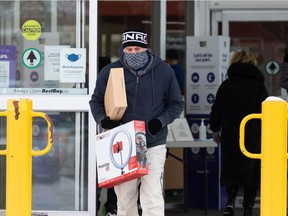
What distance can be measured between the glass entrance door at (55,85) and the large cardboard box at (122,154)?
1438mm

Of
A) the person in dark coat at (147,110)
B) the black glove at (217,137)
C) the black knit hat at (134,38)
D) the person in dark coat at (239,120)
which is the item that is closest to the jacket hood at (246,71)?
the person in dark coat at (239,120)

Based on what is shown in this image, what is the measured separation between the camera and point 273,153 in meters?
6.11

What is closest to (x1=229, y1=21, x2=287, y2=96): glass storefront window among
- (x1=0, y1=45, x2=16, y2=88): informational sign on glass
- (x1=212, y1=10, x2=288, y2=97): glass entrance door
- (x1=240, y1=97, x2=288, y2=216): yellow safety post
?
(x1=212, y1=10, x2=288, y2=97): glass entrance door

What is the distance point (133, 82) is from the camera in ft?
21.7

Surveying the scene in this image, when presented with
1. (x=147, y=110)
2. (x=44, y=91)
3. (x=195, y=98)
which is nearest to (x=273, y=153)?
(x=147, y=110)

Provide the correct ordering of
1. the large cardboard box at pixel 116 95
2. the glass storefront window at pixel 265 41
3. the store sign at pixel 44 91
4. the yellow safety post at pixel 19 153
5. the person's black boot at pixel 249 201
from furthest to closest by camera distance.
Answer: the glass storefront window at pixel 265 41
the person's black boot at pixel 249 201
the store sign at pixel 44 91
the large cardboard box at pixel 116 95
the yellow safety post at pixel 19 153

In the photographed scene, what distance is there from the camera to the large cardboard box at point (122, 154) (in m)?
6.32

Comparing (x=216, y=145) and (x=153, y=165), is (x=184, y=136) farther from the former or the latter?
(x=153, y=165)

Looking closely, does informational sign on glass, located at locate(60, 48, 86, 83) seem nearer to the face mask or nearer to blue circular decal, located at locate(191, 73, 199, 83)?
the face mask

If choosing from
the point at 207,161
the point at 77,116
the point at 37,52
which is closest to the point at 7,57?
the point at 37,52

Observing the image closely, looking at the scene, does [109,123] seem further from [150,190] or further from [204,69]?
[204,69]

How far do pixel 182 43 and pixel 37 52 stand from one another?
2811 millimetres

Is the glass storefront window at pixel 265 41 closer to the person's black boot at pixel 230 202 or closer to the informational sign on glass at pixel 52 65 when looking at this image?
the person's black boot at pixel 230 202

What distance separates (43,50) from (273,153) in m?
2.86
